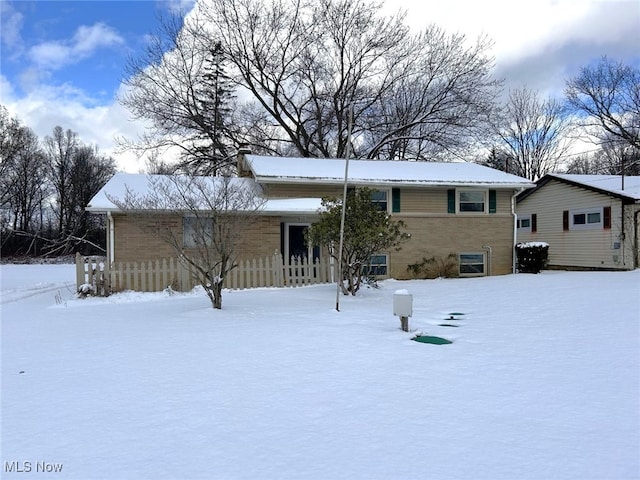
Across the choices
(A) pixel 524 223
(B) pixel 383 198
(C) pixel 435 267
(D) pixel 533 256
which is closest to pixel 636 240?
(D) pixel 533 256

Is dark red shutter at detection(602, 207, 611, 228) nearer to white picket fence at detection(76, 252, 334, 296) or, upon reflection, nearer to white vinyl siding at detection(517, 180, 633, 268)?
white vinyl siding at detection(517, 180, 633, 268)

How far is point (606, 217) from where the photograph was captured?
19219mm

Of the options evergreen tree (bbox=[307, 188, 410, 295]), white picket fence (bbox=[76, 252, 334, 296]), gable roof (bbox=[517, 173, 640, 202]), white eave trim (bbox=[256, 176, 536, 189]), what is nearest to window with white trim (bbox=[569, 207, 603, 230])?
gable roof (bbox=[517, 173, 640, 202])

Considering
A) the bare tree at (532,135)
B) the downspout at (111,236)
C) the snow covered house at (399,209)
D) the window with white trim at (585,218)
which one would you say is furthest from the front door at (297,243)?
the bare tree at (532,135)

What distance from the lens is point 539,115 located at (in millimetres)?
39906

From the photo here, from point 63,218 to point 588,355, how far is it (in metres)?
47.1

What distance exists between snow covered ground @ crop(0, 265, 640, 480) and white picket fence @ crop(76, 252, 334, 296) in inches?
140

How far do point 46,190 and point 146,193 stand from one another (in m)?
36.2

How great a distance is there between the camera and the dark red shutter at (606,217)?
1908 centimetres

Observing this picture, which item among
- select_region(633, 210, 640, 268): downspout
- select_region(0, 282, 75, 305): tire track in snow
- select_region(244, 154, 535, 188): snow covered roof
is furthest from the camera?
select_region(633, 210, 640, 268): downspout

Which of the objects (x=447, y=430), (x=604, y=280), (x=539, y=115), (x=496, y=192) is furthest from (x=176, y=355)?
(x=539, y=115)

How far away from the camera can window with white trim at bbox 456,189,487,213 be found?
17.5m

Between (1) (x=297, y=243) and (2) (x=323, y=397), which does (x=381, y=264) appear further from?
(2) (x=323, y=397)

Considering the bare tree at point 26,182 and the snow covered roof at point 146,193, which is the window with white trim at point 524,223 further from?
the bare tree at point 26,182
